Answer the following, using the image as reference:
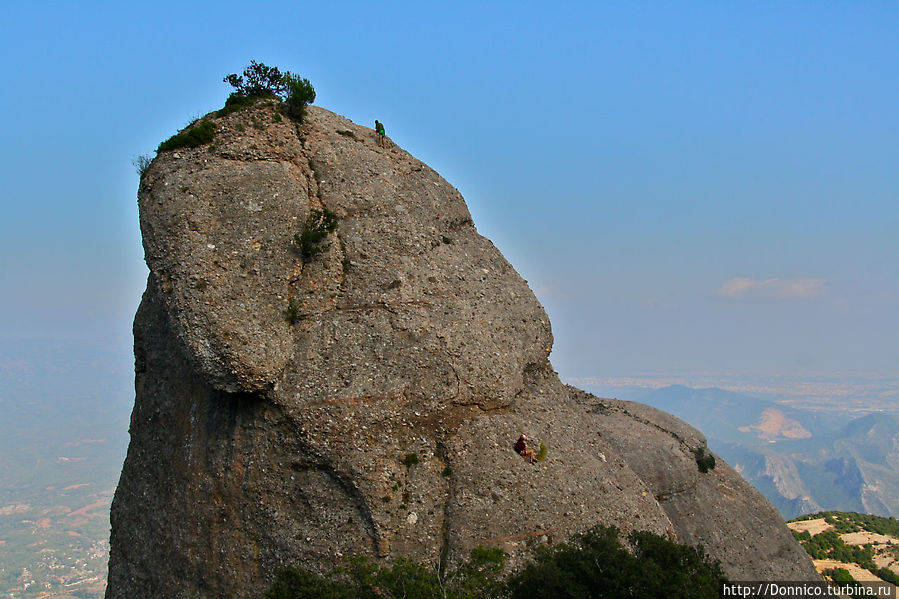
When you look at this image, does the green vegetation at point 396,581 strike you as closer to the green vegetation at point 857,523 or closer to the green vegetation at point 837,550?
the green vegetation at point 837,550

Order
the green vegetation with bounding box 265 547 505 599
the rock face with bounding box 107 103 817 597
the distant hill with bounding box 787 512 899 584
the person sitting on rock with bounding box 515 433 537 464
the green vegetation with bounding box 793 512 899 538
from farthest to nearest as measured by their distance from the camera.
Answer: the green vegetation with bounding box 793 512 899 538 < the distant hill with bounding box 787 512 899 584 < the person sitting on rock with bounding box 515 433 537 464 < the rock face with bounding box 107 103 817 597 < the green vegetation with bounding box 265 547 505 599

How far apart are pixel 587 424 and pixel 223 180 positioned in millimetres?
14010

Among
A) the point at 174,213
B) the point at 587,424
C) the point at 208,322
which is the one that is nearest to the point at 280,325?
the point at 208,322

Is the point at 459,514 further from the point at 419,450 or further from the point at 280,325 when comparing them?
the point at 280,325

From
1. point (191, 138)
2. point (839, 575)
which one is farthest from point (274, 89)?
point (839, 575)

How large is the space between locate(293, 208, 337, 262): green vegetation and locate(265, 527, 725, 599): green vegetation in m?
A: 8.75

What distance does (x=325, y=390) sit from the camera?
19.0m

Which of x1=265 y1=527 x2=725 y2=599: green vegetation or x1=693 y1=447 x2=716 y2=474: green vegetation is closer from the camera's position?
x1=265 y1=527 x2=725 y2=599: green vegetation

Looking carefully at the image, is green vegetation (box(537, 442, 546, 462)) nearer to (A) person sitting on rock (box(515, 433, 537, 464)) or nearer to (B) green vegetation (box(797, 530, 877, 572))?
(A) person sitting on rock (box(515, 433, 537, 464))

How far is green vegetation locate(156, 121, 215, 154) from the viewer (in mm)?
21281

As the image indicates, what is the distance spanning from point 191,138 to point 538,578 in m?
16.1

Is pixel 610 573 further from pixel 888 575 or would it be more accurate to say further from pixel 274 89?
pixel 888 575

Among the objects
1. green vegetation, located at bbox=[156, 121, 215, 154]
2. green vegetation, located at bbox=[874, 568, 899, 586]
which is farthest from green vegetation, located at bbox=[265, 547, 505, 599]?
green vegetation, located at bbox=[874, 568, 899, 586]

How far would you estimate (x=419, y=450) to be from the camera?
19.3 m
